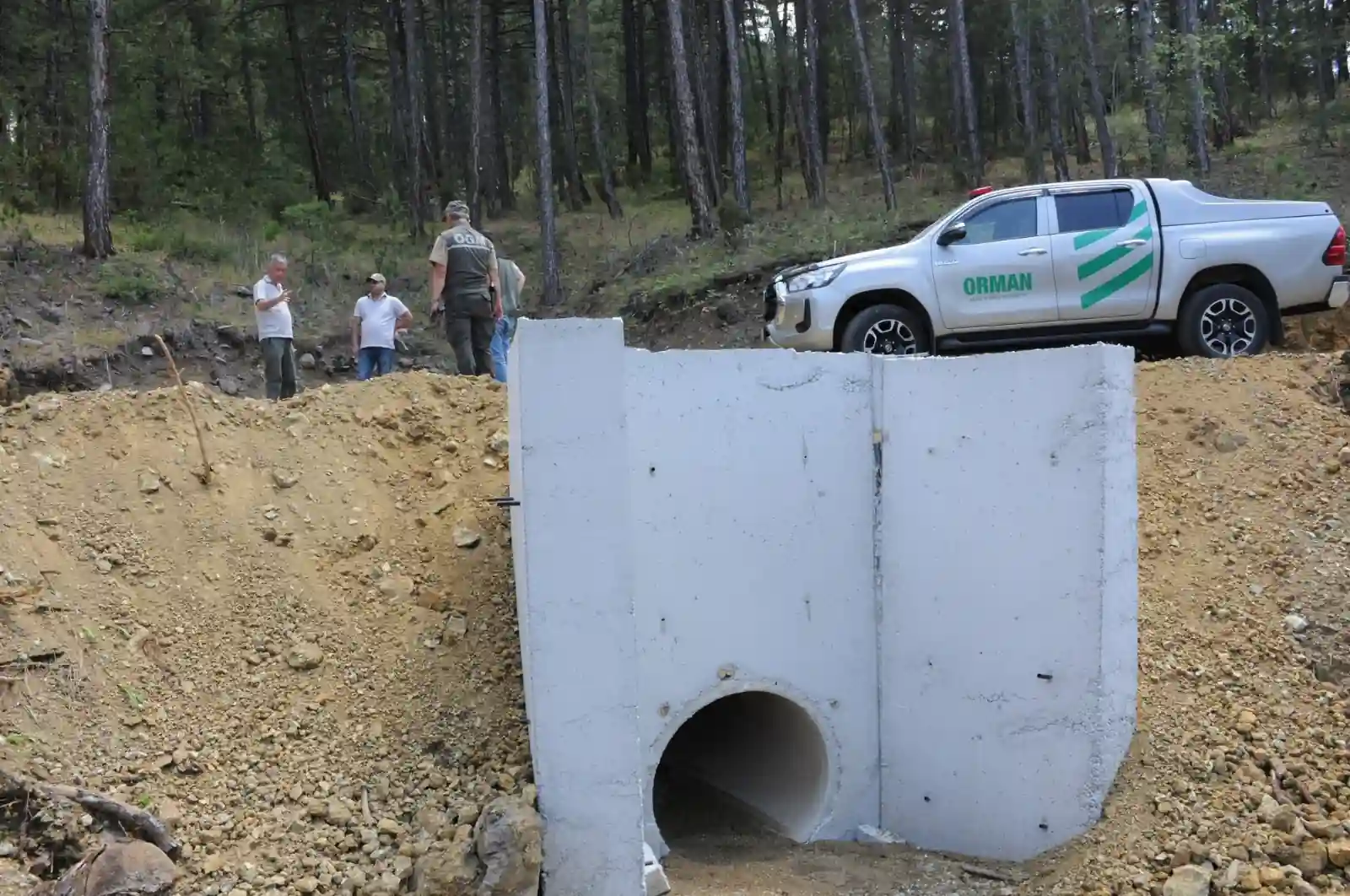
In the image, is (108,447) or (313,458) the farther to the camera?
(313,458)

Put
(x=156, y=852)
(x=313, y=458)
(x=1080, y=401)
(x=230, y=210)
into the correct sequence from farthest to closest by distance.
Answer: (x=230, y=210) < (x=313, y=458) < (x=1080, y=401) < (x=156, y=852)

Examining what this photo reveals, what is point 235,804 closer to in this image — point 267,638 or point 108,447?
point 267,638

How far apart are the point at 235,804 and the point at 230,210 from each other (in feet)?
64.3

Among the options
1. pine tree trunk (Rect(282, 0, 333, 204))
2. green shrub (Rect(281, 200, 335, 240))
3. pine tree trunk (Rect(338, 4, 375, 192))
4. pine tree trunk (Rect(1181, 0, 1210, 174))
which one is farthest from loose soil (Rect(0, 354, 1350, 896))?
pine tree trunk (Rect(338, 4, 375, 192))

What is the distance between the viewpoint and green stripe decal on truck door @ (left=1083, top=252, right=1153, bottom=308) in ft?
30.2

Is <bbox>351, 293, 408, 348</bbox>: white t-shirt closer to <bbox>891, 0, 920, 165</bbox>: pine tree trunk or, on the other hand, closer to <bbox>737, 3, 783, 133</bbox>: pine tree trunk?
<bbox>891, 0, 920, 165</bbox>: pine tree trunk

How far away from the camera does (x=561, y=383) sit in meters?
5.08

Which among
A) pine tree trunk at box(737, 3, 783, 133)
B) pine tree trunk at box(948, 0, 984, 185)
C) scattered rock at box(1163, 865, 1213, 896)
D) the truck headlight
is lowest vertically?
scattered rock at box(1163, 865, 1213, 896)

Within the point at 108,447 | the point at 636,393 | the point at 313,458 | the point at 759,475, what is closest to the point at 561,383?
the point at 636,393

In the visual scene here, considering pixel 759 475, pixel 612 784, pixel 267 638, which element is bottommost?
pixel 612 784

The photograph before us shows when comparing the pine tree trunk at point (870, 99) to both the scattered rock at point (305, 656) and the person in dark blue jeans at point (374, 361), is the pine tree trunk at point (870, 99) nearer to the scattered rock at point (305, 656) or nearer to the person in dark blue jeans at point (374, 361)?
the person in dark blue jeans at point (374, 361)

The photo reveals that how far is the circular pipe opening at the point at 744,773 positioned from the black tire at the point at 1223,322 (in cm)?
477

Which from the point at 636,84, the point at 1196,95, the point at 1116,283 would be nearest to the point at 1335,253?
the point at 1116,283

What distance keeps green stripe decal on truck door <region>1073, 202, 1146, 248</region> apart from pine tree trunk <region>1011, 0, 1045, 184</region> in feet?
40.9
